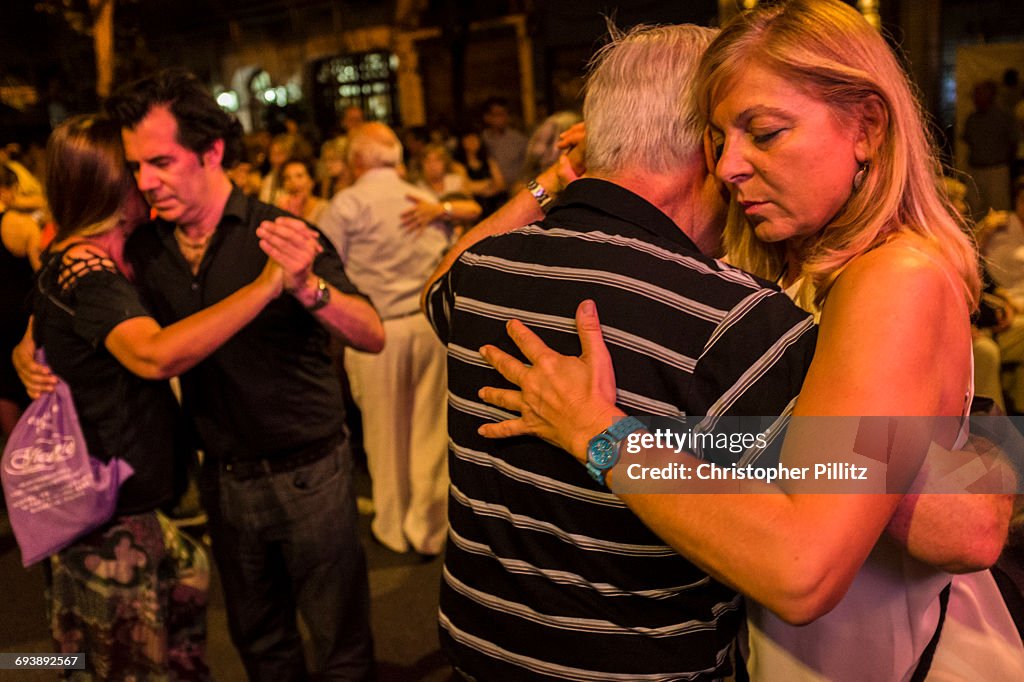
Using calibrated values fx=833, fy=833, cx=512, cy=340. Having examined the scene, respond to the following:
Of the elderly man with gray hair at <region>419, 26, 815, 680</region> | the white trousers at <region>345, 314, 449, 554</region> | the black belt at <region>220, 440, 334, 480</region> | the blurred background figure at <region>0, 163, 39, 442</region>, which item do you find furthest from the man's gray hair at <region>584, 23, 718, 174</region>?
the blurred background figure at <region>0, 163, 39, 442</region>

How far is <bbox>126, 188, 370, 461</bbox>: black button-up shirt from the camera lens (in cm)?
219

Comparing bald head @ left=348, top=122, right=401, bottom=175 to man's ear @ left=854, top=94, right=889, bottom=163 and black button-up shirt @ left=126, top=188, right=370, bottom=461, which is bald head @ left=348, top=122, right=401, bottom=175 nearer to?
black button-up shirt @ left=126, top=188, right=370, bottom=461

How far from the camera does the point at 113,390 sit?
198 centimetres

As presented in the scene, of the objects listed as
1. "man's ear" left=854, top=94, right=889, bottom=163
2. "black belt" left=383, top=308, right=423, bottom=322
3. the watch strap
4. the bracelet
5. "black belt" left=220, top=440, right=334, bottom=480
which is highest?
"man's ear" left=854, top=94, right=889, bottom=163

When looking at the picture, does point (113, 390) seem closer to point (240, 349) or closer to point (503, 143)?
point (240, 349)

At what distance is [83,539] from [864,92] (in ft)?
6.18

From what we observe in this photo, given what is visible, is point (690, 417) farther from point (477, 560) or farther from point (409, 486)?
point (409, 486)

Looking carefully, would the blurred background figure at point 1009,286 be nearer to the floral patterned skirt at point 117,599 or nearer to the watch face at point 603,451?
the watch face at point 603,451

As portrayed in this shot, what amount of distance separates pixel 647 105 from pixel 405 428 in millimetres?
3132

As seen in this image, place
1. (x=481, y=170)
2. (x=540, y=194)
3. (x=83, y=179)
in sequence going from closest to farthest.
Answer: (x=540, y=194) → (x=83, y=179) → (x=481, y=170)

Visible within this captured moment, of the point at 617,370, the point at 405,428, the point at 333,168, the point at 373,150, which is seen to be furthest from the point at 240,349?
the point at 333,168

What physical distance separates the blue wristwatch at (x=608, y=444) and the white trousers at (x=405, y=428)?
9.98 feet

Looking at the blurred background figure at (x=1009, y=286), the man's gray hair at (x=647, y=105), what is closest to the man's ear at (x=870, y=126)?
the man's gray hair at (x=647, y=105)
